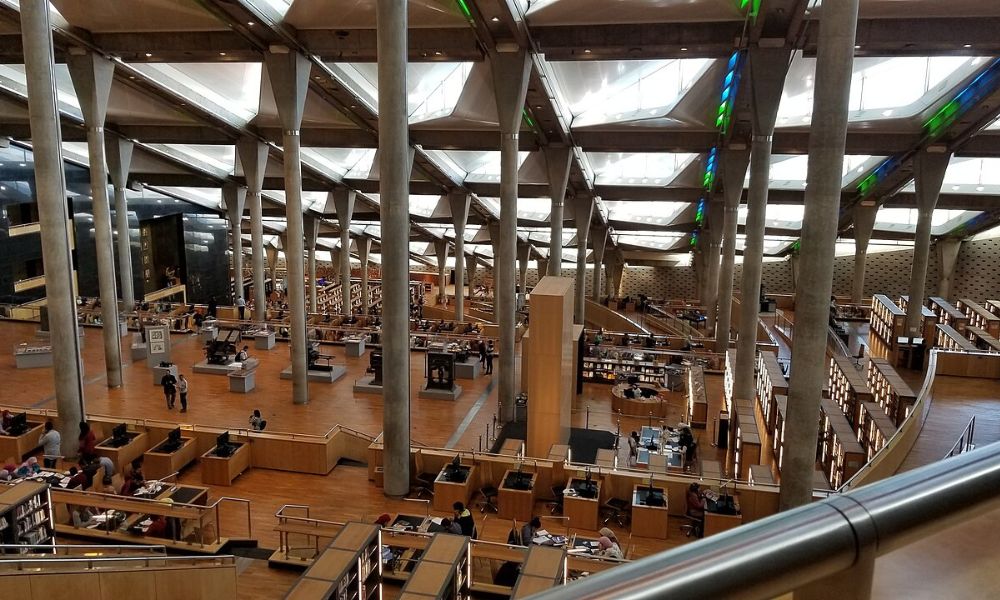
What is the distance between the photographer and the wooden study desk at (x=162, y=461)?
12.8 meters

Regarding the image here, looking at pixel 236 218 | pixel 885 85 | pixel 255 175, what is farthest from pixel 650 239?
pixel 255 175

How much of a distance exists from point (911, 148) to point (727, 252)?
7015 mm

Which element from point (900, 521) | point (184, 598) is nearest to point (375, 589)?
point (184, 598)

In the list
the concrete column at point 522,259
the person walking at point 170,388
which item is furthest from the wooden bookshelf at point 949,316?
the person walking at point 170,388

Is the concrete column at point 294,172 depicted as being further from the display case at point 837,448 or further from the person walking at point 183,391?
the display case at point 837,448

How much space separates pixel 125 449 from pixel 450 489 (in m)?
6.49

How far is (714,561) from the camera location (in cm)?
69

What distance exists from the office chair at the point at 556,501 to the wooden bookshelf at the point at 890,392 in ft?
26.3

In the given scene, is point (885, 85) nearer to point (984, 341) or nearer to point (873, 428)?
point (984, 341)

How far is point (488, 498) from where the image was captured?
12227 millimetres

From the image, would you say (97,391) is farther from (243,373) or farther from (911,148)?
(911,148)

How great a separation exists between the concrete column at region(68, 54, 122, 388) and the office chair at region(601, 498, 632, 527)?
13347 millimetres

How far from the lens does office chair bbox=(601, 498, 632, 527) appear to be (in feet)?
38.1

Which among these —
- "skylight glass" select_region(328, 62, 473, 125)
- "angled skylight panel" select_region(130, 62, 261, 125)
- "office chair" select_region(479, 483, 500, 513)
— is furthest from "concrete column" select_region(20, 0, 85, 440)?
"angled skylight panel" select_region(130, 62, 261, 125)
